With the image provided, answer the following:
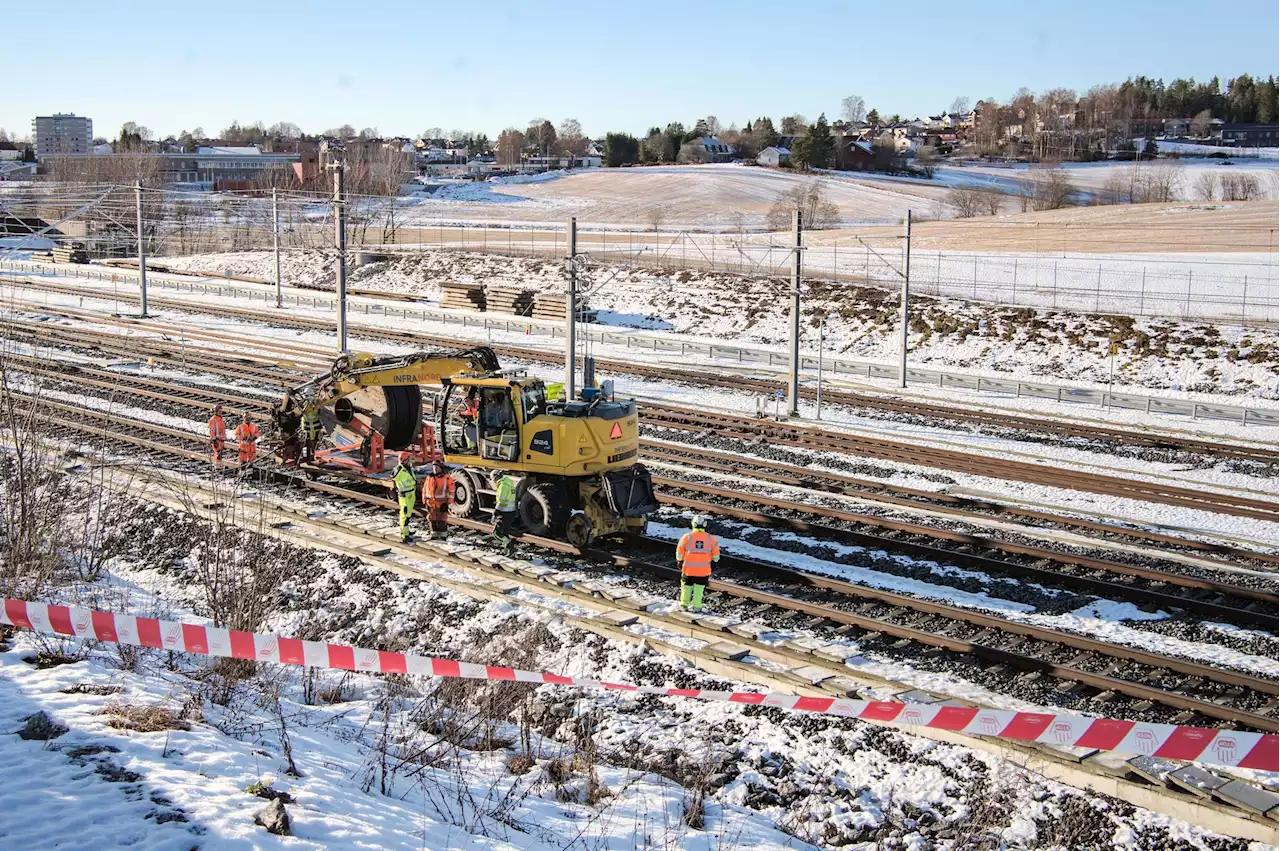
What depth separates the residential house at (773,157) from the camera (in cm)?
13812

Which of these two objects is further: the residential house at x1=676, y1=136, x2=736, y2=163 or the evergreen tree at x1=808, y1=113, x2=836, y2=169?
the residential house at x1=676, y1=136, x2=736, y2=163

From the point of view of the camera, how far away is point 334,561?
1772cm

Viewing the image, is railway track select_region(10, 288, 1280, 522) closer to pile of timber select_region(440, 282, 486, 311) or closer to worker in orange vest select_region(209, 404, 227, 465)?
worker in orange vest select_region(209, 404, 227, 465)

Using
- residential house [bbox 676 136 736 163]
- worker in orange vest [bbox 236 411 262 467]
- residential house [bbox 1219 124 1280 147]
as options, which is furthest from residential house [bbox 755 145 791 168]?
worker in orange vest [bbox 236 411 262 467]

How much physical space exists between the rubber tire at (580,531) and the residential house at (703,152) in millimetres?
131614

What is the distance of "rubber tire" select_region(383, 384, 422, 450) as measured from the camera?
21172 mm

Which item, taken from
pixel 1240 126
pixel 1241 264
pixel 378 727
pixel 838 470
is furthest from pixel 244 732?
pixel 1240 126

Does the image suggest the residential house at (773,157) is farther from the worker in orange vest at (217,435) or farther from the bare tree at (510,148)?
the worker in orange vest at (217,435)

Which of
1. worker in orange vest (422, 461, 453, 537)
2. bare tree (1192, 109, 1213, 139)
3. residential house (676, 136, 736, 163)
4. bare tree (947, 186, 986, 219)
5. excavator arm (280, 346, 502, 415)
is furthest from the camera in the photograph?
bare tree (1192, 109, 1213, 139)

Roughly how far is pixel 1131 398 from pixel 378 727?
2796cm

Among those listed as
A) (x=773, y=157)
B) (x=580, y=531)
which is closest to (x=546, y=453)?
(x=580, y=531)

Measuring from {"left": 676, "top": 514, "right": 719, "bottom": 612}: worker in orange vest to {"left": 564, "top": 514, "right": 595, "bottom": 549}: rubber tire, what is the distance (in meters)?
2.42

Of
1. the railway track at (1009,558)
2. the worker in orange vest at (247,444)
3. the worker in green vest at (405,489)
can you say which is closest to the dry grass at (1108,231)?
the railway track at (1009,558)

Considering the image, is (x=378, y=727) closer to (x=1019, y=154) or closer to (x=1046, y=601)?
(x=1046, y=601)
